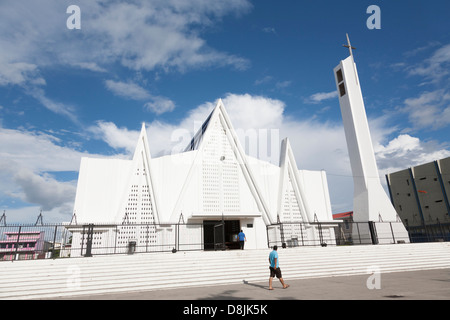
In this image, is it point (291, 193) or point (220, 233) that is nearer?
point (220, 233)

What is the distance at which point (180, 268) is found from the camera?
10.8m

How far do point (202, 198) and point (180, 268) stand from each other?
29.1ft

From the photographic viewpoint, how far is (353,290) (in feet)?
24.7

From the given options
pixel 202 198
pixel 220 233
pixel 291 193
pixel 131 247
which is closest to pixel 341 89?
pixel 291 193

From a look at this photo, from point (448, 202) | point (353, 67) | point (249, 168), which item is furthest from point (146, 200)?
point (448, 202)

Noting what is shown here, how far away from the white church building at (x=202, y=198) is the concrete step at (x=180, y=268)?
11.1ft

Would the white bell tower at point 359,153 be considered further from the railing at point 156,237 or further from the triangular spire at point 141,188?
the triangular spire at point 141,188

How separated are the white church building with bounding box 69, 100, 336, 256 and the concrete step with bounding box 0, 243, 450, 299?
3389mm

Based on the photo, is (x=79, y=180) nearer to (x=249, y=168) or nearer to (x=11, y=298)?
(x=11, y=298)

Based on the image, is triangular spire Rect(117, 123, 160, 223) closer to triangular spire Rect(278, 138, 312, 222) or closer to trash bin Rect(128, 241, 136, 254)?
trash bin Rect(128, 241, 136, 254)

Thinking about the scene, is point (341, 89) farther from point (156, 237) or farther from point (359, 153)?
point (156, 237)

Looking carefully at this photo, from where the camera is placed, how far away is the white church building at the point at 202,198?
679 inches

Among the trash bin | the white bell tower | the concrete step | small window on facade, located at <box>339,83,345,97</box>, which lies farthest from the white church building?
small window on facade, located at <box>339,83,345,97</box>
